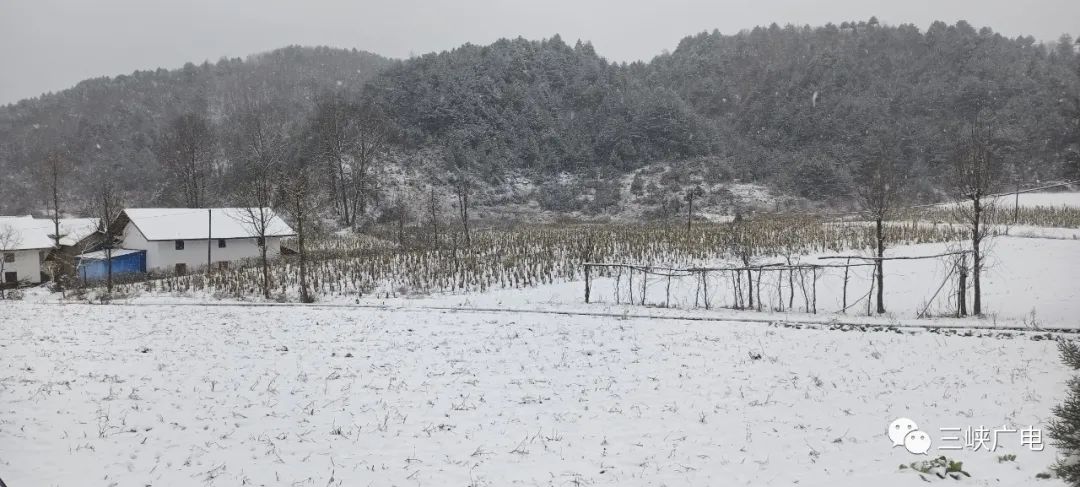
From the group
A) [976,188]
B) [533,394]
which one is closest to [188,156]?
[533,394]

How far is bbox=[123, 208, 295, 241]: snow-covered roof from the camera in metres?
35.5

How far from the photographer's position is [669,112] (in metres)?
74.2

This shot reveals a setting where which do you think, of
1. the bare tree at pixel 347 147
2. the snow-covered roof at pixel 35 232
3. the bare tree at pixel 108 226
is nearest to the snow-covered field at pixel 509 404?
the bare tree at pixel 108 226

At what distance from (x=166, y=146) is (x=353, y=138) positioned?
21.8 m

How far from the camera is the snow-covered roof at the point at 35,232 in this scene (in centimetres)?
3734

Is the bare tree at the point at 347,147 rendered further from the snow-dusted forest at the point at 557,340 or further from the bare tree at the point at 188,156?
the bare tree at the point at 188,156

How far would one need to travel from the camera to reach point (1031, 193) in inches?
1948

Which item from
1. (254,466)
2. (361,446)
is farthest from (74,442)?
(361,446)

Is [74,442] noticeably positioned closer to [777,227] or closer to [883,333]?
[883,333]

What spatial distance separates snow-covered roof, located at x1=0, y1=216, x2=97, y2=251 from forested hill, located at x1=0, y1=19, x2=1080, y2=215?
717 inches

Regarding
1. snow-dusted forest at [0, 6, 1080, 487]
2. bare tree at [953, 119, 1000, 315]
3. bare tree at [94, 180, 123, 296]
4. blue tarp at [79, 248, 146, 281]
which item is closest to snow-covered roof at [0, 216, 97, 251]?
snow-dusted forest at [0, 6, 1080, 487]

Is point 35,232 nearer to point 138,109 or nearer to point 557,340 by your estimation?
point 557,340

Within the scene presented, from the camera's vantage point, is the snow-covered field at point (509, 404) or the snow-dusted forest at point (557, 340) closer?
the snow-covered field at point (509, 404)

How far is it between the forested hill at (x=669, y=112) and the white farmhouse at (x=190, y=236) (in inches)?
1054
